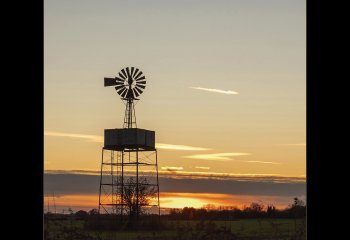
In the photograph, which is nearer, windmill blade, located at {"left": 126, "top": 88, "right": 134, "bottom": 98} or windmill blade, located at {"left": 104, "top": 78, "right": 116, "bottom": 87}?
windmill blade, located at {"left": 126, "top": 88, "right": 134, "bottom": 98}

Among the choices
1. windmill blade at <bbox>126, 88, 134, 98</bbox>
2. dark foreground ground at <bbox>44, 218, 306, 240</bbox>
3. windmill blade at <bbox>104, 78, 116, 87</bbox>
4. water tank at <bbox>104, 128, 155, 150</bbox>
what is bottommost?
dark foreground ground at <bbox>44, 218, 306, 240</bbox>

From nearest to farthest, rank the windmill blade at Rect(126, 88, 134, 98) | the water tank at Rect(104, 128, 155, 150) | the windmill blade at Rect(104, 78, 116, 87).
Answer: the water tank at Rect(104, 128, 155, 150), the windmill blade at Rect(126, 88, 134, 98), the windmill blade at Rect(104, 78, 116, 87)

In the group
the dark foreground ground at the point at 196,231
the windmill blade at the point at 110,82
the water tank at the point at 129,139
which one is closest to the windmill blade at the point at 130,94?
the windmill blade at the point at 110,82

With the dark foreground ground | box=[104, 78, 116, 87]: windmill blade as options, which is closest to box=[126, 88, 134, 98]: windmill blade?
box=[104, 78, 116, 87]: windmill blade

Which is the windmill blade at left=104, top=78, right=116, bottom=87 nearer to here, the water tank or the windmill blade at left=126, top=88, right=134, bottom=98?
the windmill blade at left=126, top=88, right=134, bottom=98

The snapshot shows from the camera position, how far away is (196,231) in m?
20.5

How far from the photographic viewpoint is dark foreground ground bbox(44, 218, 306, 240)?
801 inches

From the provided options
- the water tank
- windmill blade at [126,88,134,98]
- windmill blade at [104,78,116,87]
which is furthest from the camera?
windmill blade at [104,78,116,87]

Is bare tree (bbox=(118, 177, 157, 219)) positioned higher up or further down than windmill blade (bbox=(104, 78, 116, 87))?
further down
